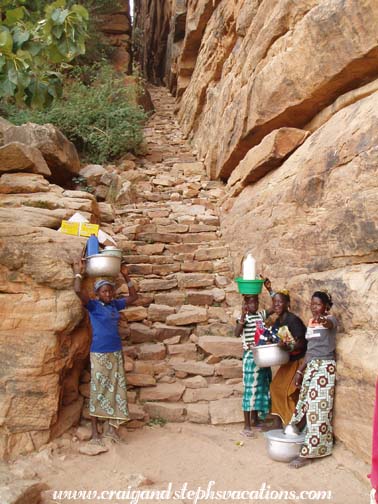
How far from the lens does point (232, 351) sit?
5324 mm

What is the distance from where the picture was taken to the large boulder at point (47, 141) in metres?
7.67

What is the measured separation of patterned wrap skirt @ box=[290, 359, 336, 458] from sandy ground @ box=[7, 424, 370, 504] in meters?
0.12

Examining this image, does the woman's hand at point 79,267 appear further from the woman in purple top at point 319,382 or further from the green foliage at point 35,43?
the woman in purple top at point 319,382

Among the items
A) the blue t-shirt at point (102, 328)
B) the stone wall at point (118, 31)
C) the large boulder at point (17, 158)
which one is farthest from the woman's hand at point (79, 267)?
the stone wall at point (118, 31)

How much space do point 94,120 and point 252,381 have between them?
8.09 meters

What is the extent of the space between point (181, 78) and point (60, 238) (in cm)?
1143

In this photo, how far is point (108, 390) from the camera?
13.7ft

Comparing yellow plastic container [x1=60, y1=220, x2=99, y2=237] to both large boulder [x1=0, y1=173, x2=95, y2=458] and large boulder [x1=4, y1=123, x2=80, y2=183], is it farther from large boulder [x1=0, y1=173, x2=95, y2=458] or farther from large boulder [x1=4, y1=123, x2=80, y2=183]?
large boulder [x1=4, y1=123, x2=80, y2=183]

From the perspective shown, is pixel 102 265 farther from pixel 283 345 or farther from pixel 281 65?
pixel 281 65

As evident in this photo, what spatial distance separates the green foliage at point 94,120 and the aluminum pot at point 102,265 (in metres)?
6.24

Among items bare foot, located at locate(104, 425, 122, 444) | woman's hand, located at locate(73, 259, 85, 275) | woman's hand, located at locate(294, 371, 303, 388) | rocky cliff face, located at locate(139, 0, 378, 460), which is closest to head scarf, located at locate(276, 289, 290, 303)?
rocky cliff face, located at locate(139, 0, 378, 460)

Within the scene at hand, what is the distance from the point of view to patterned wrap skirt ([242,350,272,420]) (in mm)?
4363

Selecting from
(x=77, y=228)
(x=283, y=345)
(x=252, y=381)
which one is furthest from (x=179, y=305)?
(x=283, y=345)

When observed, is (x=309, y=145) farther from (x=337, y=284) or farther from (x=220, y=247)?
(x=220, y=247)
